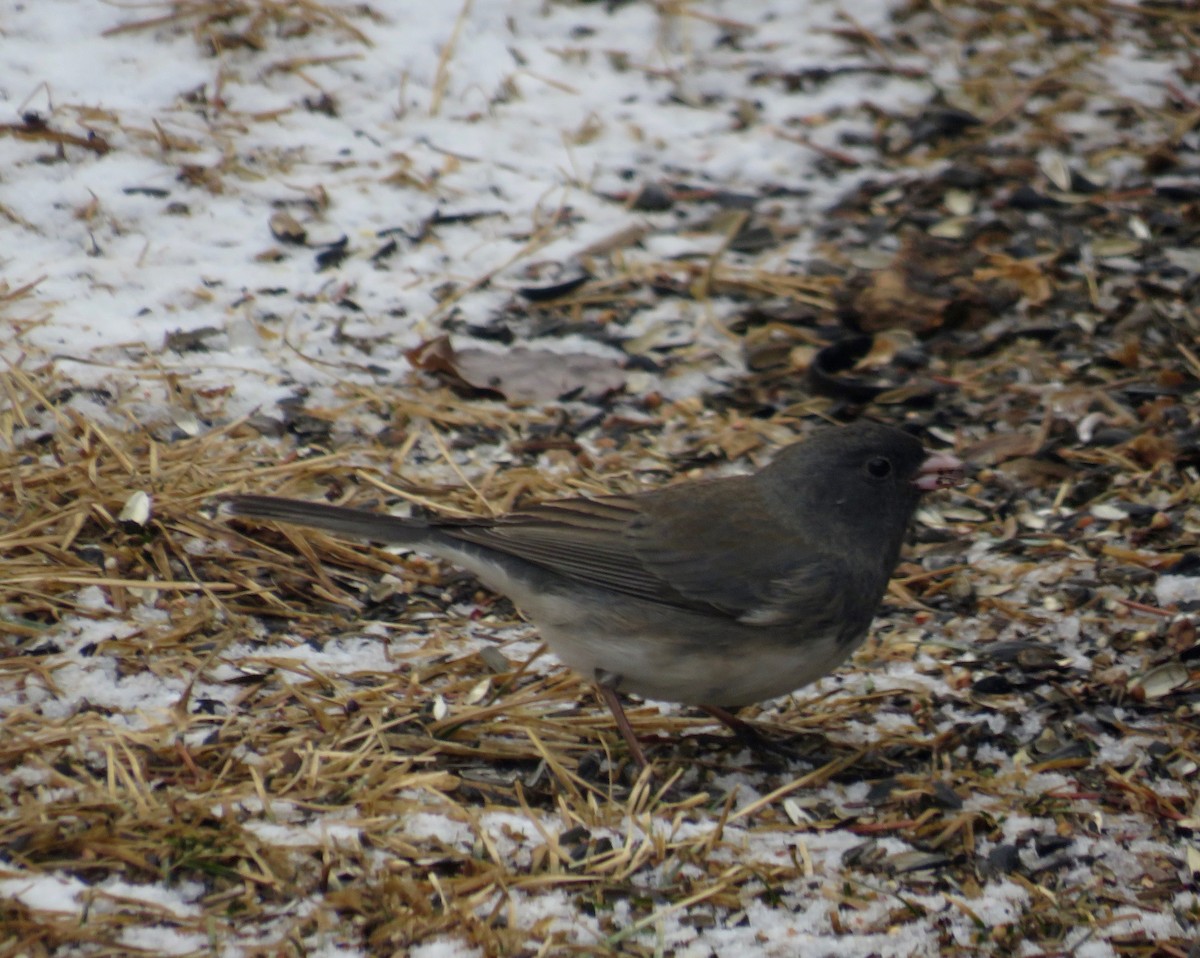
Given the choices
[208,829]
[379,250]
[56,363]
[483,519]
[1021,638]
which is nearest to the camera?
[208,829]

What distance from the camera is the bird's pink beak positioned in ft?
11.9

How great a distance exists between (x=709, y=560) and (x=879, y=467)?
49 cm

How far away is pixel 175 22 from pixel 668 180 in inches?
75.5

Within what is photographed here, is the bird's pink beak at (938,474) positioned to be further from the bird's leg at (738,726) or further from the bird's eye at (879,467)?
the bird's leg at (738,726)

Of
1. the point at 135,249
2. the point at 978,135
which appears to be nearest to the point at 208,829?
the point at 135,249

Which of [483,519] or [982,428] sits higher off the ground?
[483,519]

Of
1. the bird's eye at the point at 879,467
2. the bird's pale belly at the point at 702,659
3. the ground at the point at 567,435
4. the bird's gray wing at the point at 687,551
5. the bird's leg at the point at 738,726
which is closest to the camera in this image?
the ground at the point at 567,435

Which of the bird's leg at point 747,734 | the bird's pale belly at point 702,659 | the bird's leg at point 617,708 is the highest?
the bird's pale belly at point 702,659

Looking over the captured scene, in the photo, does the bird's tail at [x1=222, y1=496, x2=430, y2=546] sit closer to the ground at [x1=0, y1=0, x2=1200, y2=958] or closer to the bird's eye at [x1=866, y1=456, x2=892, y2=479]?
the ground at [x1=0, y1=0, x2=1200, y2=958]

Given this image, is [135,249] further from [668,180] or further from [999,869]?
[999,869]

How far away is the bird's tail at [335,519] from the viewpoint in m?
3.39

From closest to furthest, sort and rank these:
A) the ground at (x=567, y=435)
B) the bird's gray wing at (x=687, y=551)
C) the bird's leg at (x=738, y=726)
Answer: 1. the ground at (x=567, y=435)
2. the bird's gray wing at (x=687, y=551)
3. the bird's leg at (x=738, y=726)

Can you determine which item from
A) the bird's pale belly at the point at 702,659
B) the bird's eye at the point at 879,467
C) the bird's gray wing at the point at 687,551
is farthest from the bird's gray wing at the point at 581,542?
the bird's eye at the point at 879,467

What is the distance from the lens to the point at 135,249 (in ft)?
15.6
